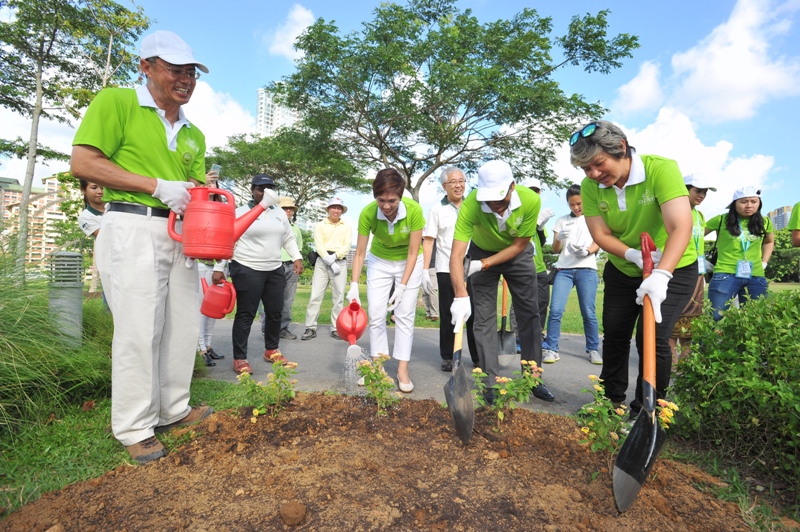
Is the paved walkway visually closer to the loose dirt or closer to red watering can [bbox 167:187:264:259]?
the loose dirt

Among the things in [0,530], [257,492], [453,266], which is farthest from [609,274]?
[0,530]

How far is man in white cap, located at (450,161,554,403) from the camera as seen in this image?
10.9 feet

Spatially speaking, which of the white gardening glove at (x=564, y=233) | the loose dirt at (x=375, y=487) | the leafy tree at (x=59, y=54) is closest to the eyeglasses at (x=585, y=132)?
the loose dirt at (x=375, y=487)

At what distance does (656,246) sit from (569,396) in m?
1.64

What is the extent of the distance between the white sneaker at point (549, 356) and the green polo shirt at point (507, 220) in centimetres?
225

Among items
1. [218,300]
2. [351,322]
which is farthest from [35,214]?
Result: [351,322]

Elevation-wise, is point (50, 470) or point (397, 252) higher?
point (397, 252)

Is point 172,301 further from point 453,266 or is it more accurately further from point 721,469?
point 721,469

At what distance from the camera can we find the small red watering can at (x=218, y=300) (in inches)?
174

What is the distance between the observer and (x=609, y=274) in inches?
130

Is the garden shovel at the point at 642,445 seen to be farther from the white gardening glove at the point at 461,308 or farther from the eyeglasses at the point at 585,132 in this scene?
the white gardening glove at the point at 461,308

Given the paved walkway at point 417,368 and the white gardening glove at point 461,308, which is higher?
the white gardening glove at point 461,308

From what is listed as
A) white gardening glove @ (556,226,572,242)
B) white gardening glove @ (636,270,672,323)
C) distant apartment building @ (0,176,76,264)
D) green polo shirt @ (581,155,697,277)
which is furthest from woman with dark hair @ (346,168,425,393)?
distant apartment building @ (0,176,76,264)

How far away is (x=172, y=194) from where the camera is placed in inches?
98.7
